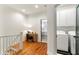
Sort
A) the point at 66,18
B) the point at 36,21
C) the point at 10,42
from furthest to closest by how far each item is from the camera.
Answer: the point at 36,21
the point at 10,42
the point at 66,18

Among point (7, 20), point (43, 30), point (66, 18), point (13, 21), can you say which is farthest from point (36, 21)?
point (66, 18)

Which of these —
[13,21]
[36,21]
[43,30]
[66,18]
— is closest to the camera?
[66,18]

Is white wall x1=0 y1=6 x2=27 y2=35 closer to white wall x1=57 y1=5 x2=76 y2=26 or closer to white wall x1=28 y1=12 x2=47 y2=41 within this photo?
white wall x1=28 y1=12 x2=47 y2=41

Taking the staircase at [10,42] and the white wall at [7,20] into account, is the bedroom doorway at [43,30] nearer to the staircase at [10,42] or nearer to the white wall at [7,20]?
the white wall at [7,20]

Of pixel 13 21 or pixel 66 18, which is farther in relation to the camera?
pixel 13 21

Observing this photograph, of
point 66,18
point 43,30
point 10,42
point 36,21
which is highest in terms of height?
point 36,21

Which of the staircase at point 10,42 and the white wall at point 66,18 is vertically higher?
the white wall at point 66,18

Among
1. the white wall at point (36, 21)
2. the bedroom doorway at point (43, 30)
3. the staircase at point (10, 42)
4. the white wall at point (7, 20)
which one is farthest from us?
the white wall at point (36, 21)

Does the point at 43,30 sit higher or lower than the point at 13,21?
lower

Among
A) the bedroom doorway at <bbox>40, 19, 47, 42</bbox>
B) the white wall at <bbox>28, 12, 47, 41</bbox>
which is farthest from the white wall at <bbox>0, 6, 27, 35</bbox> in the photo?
the bedroom doorway at <bbox>40, 19, 47, 42</bbox>

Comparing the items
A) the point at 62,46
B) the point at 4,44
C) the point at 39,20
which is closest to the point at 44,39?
the point at 39,20

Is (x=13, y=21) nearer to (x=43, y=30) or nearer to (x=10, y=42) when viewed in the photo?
(x=10, y=42)

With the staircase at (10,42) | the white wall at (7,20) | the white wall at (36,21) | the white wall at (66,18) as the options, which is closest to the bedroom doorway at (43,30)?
the white wall at (36,21)

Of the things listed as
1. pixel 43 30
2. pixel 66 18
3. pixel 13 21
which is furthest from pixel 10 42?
pixel 43 30
